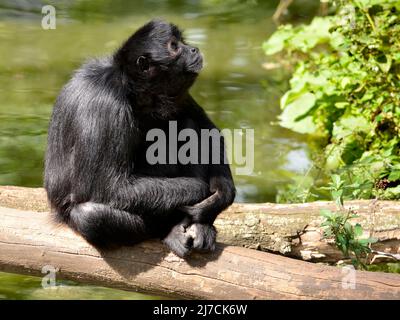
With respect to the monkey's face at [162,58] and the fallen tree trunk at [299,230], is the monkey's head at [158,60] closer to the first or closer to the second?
the monkey's face at [162,58]

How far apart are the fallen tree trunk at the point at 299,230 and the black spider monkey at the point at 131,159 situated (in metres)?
0.54

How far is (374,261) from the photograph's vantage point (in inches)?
235

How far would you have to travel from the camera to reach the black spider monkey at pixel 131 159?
17.0 ft

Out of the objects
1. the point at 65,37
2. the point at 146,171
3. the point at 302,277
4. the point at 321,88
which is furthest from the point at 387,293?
the point at 65,37

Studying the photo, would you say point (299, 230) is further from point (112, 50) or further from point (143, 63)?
point (112, 50)

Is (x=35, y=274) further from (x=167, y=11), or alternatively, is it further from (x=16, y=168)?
(x=167, y=11)

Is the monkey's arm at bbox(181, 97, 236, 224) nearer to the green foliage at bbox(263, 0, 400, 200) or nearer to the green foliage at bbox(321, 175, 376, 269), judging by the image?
the green foliage at bbox(321, 175, 376, 269)

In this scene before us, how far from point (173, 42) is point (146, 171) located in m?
0.94

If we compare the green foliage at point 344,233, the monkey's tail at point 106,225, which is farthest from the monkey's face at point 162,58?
the green foliage at point 344,233

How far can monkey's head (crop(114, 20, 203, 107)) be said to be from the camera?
17.8ft

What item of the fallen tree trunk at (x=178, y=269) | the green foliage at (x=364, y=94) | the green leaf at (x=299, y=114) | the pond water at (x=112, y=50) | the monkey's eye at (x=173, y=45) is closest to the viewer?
the fallen tree trunk at (x=178, y=269)

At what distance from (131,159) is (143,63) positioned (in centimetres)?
69

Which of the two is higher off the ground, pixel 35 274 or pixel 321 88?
pixel 321 88

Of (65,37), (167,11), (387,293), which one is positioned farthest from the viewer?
(167,11)
